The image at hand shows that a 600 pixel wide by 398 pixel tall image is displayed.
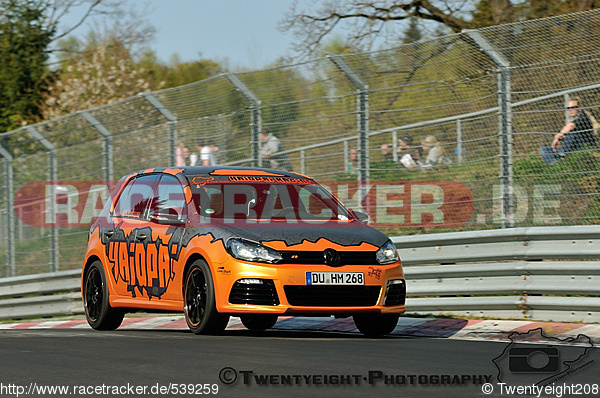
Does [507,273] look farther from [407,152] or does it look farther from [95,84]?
[95,84]

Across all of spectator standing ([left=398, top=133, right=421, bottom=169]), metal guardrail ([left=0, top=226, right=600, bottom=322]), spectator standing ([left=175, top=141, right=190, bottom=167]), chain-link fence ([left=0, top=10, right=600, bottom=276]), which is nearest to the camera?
metal guardrail ([left=0, top=226, right=600, bottom=322])

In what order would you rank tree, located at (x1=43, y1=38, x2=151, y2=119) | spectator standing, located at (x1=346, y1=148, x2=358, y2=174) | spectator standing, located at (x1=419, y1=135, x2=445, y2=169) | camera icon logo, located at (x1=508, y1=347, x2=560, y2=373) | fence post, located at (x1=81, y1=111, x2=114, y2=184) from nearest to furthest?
camera icon logo, located at (x1=508, y1=347, x2=560, y2=373), spectator standing, located at (x1=419, y1=135, x2=445, y2=169), spectator standing, located at (x1=346, y1=148, x2=358, y2=174), fence post, located at (x1=81, y1=111, x2=114, y2=184), tree, located at (x1=43, y1=38, x2=151, y2=119)

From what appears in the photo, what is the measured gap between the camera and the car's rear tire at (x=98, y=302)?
1130 centimetres

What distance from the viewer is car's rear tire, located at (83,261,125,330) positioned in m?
11.3

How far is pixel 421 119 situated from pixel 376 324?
3.14 meters

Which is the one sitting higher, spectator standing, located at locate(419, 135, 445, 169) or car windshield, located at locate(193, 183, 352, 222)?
spectator standing, located at locate(419, 135, 445, 169)

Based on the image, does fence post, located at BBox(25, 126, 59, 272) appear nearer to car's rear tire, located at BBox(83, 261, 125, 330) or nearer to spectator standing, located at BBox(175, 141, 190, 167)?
spectator standing, located at BBox(175, 141, 190, 167)

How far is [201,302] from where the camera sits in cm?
970

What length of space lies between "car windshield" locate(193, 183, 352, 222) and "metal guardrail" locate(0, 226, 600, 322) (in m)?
1.20

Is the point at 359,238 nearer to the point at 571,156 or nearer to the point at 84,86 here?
the point at 571,156

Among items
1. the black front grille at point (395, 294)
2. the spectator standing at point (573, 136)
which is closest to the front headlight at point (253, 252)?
the black front grille at point (395, 294)

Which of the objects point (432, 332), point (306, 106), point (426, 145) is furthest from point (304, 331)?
point (306, 106)

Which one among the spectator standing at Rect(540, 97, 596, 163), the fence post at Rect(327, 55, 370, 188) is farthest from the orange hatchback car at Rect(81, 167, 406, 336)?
the spectator standing at Rect(540, 97, 596, 163)

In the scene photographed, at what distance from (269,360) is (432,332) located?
3.08m
